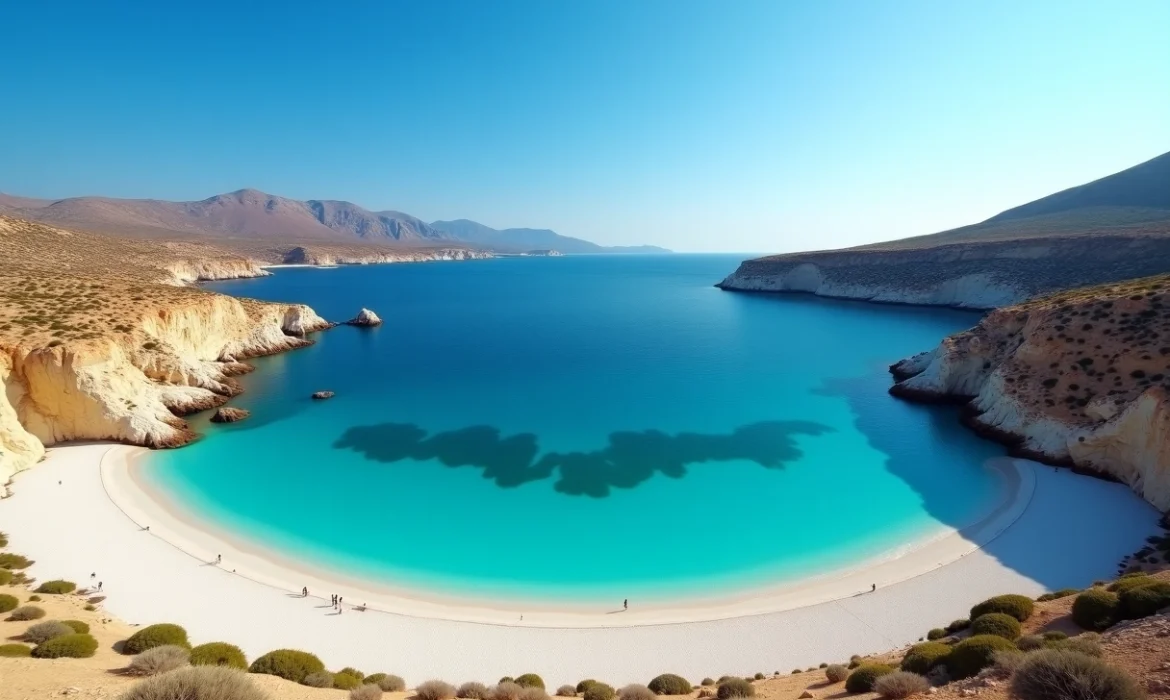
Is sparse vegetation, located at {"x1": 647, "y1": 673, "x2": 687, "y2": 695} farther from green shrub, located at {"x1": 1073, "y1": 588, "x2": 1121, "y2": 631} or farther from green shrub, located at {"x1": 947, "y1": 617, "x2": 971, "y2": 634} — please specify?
green shrub, located at {"x1": 1073, "y1": 588, "x2": 1121, "y2": 631}

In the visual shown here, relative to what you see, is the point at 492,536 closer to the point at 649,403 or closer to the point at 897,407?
the point at 649,403

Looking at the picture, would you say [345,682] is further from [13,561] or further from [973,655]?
[13,561]

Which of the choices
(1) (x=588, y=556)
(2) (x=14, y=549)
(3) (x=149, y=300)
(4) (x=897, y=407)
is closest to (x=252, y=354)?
(3) (x=149, y=300)

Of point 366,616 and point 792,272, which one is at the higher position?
point 792,272

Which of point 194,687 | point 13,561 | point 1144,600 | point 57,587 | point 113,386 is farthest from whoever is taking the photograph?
point 113,386

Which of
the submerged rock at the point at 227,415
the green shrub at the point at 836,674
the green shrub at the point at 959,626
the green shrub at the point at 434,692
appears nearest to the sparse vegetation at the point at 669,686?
the green shrub at the point at 836,674

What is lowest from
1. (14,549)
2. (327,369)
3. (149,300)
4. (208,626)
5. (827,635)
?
(827,635)

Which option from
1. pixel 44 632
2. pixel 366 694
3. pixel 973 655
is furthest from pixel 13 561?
pixel 973 655

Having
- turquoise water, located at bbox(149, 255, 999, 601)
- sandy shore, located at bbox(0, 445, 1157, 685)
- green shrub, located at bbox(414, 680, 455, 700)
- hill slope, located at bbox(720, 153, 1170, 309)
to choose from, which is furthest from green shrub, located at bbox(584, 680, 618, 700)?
hill slope, located at bbox(720, 153, 1170, 309)
